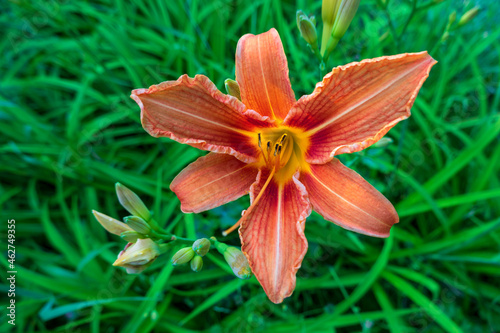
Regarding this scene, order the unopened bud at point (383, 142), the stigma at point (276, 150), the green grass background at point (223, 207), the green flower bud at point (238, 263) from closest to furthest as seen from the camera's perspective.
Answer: the green flower bud at point (238, 263)
the stigma at point (276, 150)
the unopened bud at point (383, 142)
the green grass background at point (223, 207)

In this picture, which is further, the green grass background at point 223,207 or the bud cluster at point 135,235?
the green grass background at point 223,207

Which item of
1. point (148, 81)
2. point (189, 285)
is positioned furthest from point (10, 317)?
point (148, 81)

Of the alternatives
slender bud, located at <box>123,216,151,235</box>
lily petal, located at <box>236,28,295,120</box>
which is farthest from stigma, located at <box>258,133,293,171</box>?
slender bud, located at <box>123,216,151,235</box>

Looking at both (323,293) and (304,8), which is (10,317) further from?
(304,8)

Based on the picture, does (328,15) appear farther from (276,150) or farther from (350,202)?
(350,202)

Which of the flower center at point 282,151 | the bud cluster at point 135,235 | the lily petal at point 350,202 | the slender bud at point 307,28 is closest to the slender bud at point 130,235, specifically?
the bud cluster at point 135,235

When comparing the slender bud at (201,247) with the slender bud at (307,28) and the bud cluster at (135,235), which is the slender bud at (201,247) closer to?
the bud cluster at (135,235)
